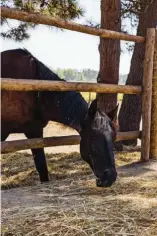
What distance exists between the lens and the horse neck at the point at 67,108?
3707 mm

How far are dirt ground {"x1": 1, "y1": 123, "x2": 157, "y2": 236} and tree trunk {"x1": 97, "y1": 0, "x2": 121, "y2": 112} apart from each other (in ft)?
4.22

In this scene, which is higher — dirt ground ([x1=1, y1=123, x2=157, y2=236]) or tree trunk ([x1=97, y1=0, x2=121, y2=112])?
tree trunk ([x1=97, y1=0, x2=121, y2=112])

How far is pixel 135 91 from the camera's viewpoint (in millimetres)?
4562

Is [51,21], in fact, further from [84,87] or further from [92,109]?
[92,109]

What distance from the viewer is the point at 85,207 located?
2.72 m

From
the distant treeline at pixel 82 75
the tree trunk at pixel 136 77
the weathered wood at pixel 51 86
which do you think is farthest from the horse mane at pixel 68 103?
the distant treeline at pixel 82 75

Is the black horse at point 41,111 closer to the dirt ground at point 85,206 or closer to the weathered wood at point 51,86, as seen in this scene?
the weathered wood at point 51,86

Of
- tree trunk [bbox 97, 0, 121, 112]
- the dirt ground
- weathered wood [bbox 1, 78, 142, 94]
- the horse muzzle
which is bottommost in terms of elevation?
the dirt ground

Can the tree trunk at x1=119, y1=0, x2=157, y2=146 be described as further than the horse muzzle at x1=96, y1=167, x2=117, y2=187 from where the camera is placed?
Yes

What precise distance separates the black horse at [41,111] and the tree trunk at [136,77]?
111 inches

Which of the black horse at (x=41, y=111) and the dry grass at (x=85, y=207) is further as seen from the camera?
the black horse at (x=41, y=111)

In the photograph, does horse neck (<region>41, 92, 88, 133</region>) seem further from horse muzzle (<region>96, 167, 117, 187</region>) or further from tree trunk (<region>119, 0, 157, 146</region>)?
tree trunk (<region>119, 0, 157, 146</region>)

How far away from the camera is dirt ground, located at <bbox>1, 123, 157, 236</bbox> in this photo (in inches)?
89.2

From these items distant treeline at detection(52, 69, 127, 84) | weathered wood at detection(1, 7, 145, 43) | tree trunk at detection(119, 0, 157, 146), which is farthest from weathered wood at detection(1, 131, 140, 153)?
distant treeline at detection(52, 69, 127, 84)
